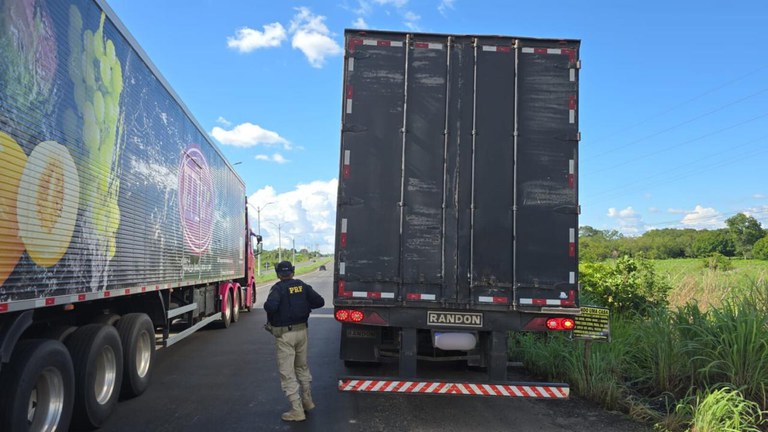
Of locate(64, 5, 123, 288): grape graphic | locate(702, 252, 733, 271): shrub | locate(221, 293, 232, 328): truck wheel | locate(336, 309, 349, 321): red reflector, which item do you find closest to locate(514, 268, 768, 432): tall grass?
locate(336, 309, 349, 321): red reflector

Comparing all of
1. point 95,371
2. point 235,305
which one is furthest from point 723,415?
point 235,305

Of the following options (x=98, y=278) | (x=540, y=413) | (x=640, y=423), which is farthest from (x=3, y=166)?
(x=640, y=423)

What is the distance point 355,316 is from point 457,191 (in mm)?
1732

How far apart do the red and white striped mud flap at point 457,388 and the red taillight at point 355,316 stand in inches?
24.1

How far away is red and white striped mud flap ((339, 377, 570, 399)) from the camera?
5484 millimetres

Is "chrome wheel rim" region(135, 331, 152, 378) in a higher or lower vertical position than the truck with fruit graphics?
lower

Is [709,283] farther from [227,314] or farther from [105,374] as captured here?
[227,314]

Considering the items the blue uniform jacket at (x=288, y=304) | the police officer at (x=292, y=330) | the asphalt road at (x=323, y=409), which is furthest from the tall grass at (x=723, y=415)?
the blue uniform jacket at (x=288, y=304)

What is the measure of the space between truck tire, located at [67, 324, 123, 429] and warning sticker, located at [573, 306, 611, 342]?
5104 mm

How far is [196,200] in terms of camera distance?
9727 millimetres

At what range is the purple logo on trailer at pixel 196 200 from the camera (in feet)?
28.9

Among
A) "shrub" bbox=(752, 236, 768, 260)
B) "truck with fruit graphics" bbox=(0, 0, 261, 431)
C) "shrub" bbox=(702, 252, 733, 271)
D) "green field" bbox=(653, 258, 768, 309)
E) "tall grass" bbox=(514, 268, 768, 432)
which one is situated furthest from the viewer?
"shrub" bbox=(752, 236, 768, 260)

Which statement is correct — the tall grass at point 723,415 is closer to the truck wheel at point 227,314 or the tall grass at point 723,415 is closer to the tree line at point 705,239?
the truck wheel at point 227,314

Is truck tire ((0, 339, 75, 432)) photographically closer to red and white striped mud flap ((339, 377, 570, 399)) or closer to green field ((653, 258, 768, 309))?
red and white striped mud flap ((339, 377, 570, 399))
